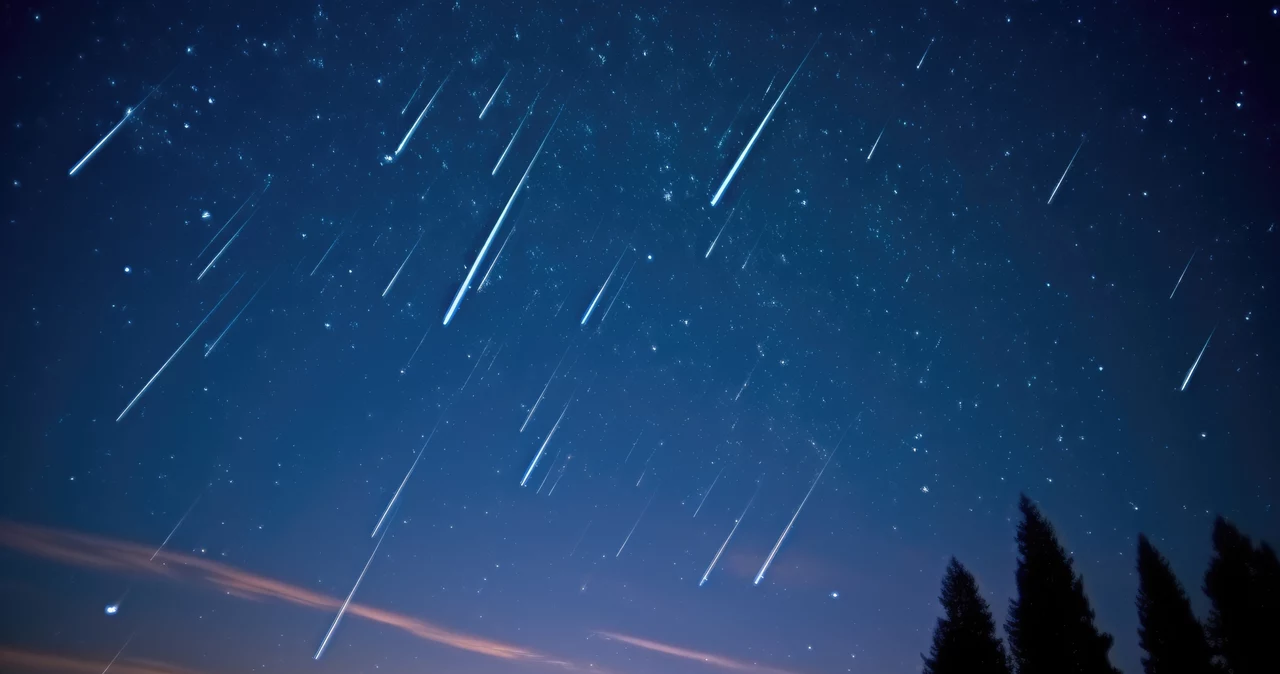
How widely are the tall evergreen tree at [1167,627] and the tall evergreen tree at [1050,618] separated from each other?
153cm

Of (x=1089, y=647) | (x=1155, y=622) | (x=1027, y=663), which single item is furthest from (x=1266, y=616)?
(x=1027, y=663)

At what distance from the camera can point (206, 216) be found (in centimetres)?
959

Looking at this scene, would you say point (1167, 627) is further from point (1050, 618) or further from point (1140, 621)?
point (1050, 618)

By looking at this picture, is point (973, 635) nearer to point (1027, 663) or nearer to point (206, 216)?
point (1027, 663)

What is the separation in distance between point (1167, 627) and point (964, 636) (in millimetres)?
3461

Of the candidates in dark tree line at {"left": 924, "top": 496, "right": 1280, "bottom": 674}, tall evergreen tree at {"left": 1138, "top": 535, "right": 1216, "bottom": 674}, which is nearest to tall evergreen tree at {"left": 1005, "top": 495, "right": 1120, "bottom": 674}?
dark tree line at {"left": 924, "top": 496, "right": 1280, "bottom": 674}

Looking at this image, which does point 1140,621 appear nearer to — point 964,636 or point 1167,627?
point 1167,627

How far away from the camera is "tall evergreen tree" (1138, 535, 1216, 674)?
456 inches

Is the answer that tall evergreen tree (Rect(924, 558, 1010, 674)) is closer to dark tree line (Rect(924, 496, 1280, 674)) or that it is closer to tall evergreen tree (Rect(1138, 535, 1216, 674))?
dark tree line (Rect(924, 496, 1280, 674))

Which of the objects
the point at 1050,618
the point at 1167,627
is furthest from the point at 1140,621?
the point at 1050,618

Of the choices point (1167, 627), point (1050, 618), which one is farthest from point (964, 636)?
point (1167, 627)

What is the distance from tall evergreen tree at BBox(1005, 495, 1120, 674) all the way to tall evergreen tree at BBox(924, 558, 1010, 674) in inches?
18.2

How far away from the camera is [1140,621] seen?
12250 mm

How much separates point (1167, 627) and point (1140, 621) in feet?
1.59
